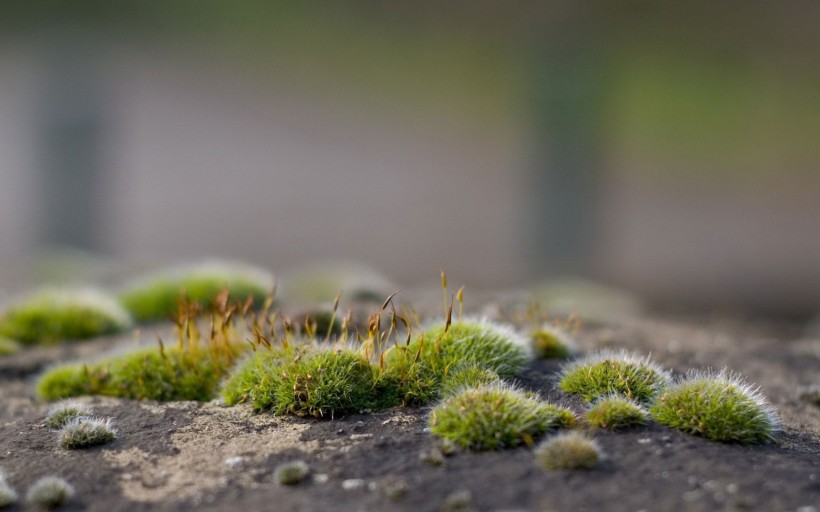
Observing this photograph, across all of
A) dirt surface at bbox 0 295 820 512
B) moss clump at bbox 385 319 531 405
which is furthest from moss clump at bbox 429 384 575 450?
moss clump at bbox 385 319 531 405

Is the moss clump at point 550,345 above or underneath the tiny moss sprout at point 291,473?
above

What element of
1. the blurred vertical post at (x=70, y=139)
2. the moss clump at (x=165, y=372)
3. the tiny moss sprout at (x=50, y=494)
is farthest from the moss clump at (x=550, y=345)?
the blurred vertical post at (x=70, y=139)

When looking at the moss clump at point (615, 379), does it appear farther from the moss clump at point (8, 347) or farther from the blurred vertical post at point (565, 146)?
the blurred vertical post at point (565, 146)

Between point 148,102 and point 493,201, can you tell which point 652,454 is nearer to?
point 493,201

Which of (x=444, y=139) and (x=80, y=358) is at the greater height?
(x=444, y=139)

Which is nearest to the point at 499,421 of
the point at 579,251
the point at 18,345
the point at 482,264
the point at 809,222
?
the point at 18,345

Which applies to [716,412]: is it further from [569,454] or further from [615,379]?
[569,454]
